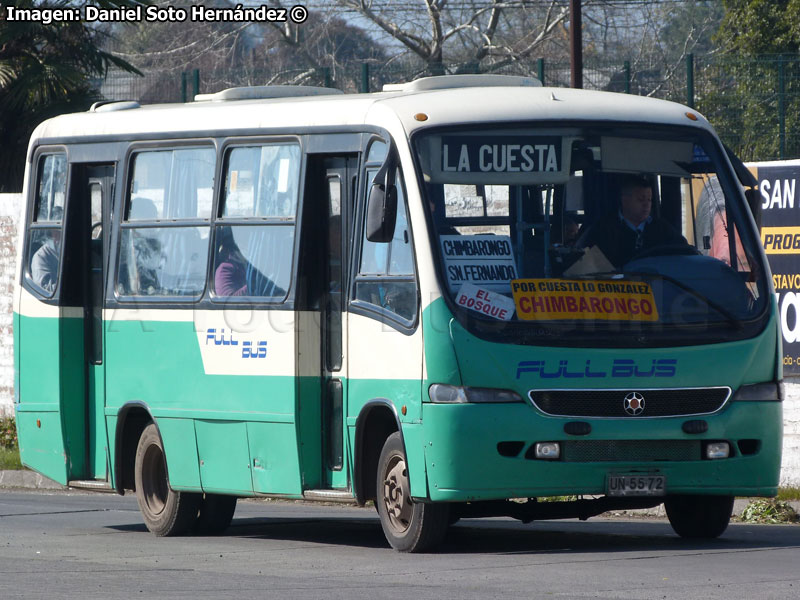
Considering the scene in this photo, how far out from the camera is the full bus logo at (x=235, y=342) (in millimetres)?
11242

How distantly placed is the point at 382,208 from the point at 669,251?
1795mm

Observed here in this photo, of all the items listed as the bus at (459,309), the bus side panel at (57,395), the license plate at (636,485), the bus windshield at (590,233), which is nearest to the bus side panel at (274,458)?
the bus at (459,309)

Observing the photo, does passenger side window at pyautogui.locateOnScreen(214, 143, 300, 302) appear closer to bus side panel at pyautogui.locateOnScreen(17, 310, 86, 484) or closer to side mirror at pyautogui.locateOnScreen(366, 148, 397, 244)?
side mirror at pyautogui.locateOnScreen(366, 148, 397, 244)

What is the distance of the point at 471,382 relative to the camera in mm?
9789

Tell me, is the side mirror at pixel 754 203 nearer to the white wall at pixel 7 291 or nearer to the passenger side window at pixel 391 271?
the passenger side window at pixel 391 271

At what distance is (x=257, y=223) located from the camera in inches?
451

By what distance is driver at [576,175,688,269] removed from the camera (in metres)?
10.3

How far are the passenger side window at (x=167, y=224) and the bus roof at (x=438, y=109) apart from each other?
0.32 metres

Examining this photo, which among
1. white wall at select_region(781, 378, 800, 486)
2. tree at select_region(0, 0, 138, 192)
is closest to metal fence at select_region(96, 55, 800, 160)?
tree at select_region(0, 0, 138, 192)

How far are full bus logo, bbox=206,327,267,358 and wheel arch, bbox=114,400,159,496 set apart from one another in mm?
1209

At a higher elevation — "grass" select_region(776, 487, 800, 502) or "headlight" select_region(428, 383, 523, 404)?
"headlight" select_region(428, 383, 523, 404)

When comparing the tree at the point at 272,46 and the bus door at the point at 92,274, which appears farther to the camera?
the tree at the point at 272,46

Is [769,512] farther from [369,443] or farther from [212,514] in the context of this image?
[212,514]

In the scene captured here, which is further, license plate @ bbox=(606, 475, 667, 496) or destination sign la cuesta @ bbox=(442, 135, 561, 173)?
destination sign la cuesta @ bbox=(442, 135, 561, 173)
